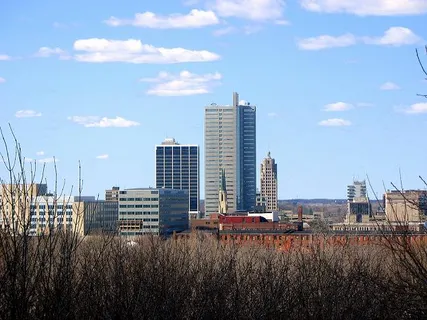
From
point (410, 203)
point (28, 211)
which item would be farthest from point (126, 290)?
point (410, 203)

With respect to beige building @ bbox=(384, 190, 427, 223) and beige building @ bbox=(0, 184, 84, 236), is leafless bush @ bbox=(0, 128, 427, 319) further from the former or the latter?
beige building @ bbox=(384, 190, 427, 223)

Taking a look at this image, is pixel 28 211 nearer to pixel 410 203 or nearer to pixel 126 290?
pixel 126 290

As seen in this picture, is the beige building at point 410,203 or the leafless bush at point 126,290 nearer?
the leafless bush at point 126,290

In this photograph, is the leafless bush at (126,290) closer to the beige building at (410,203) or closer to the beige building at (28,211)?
the beige building at (28,211)

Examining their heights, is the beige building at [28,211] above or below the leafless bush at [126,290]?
above

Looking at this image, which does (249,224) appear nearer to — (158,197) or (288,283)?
(158,197)

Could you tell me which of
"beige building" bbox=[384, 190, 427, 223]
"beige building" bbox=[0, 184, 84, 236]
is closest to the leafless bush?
"beige building" bbox=[0, 184, 84, 236]

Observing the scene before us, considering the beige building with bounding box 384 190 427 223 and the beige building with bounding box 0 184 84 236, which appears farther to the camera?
the beige building with bounding box 384 190 427 223

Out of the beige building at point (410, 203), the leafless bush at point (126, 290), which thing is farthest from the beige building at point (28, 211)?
the beige building at point (410, 203)

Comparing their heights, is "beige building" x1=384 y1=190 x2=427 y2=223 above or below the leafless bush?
above

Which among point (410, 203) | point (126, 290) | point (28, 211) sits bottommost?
point (126, 290)

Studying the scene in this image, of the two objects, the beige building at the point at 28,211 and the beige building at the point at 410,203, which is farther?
the beige building at the point at 410,203

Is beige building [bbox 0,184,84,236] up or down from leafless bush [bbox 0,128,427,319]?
up

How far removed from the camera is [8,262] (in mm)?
14344
